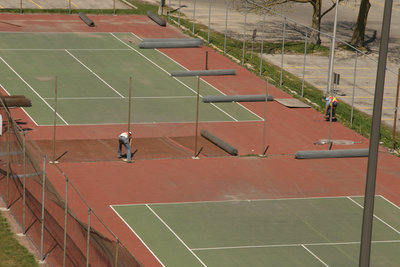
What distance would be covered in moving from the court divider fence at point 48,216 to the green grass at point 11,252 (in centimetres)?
46

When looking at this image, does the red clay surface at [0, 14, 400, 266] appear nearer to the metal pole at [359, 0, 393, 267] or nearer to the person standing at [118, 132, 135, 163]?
the person standing at [118, 132, 135, 163]

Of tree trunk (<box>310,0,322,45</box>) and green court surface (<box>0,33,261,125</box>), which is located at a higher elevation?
tree trunk (<box>310,0,322,45</box>)

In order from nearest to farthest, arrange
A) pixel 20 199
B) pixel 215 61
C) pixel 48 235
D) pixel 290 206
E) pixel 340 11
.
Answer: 1. pixel 48 235
2. pixel 20 199
3. pixel 290 206
4. pixel 215 61
5. pixel 340 11

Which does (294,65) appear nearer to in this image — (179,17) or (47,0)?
(179,17)

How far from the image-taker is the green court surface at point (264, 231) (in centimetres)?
3350

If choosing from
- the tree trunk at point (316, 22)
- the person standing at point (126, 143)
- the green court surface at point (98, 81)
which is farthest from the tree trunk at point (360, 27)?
the person standing at point (126, 143)

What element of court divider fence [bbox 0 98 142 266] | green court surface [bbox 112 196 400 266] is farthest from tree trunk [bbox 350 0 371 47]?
court divider fence [bbox 0 98 142 266]

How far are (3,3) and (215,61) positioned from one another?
62.4ft

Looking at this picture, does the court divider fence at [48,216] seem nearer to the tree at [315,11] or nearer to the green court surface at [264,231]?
the green court surface at [264,231]

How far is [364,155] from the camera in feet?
150

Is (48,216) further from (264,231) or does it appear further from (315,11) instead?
(315,11)

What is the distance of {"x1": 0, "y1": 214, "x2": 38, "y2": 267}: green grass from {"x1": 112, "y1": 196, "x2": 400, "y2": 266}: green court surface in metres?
4.44

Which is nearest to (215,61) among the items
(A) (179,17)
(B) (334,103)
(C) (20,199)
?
(A) (179,17)

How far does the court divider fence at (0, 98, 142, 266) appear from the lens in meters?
26.5
